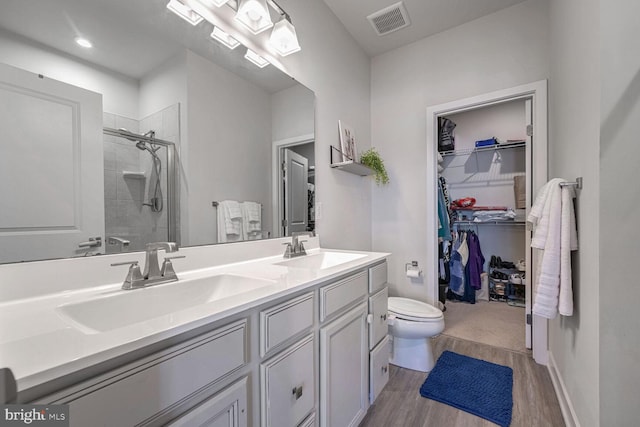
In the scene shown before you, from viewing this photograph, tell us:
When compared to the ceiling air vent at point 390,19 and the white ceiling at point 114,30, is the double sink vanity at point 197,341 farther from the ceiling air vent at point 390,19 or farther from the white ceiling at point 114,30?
the ceiling air vent at point 390,19

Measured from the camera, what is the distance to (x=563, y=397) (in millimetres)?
1453

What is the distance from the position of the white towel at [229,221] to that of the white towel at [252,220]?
3 centimetres

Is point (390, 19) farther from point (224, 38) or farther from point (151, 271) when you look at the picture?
point (151, 271)

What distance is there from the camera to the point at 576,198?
1.29 metres

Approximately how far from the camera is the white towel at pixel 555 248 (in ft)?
4.17

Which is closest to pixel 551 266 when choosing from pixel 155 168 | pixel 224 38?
pixel 155 168

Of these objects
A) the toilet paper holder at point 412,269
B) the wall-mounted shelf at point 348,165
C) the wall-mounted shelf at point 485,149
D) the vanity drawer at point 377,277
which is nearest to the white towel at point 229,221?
the vanity drawer at point 377,277

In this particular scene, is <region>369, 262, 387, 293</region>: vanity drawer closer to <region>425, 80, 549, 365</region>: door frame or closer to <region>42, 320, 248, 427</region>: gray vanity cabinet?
<region>42, 320, 248, 427</region>: gray vanity cabinet

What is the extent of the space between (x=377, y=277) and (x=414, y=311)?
2.08 feet

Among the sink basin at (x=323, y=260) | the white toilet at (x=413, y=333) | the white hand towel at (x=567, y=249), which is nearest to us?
the white hand towel at (x=567, y=249)

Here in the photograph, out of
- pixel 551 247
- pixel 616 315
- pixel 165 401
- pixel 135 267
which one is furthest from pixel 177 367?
pixel 551 247

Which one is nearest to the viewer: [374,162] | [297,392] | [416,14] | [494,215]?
[297,392]

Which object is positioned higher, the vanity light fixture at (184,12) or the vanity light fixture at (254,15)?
the vanity light fixture at (254,15)

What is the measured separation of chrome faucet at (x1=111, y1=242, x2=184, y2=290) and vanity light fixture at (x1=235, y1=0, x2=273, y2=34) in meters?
1.21
